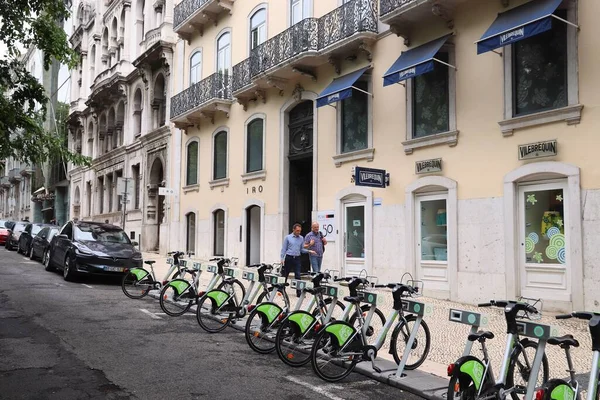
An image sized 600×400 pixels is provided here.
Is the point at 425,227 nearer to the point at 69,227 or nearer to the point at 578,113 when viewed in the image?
the point at 578,113

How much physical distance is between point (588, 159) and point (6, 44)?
10.7 meters

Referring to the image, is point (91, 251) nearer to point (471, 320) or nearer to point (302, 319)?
point (302, 319)

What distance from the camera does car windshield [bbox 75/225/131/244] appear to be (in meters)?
15.6

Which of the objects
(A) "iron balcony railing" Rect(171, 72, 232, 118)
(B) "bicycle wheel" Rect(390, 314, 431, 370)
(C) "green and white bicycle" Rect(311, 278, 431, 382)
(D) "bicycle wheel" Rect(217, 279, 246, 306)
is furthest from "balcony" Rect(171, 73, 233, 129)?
(B) "bicycle wheel" Rect(390, 314, 431, 370)

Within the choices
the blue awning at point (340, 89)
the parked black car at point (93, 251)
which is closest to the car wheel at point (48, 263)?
the parked black car at point (93, 251)

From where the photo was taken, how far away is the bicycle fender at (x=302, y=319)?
6863 mm

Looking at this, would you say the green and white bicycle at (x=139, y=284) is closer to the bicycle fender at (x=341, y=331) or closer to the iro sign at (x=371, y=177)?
the iro sign at (x=371, y=177)

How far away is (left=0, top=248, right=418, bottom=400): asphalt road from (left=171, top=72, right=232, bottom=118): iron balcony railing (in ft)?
40.1

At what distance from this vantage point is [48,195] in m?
49.7

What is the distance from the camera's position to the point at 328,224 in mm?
15992

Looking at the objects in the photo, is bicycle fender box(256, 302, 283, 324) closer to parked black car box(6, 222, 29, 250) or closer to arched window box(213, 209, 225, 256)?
arched window box(213, 209, 225, 256)

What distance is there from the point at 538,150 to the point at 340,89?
5525 millimetres

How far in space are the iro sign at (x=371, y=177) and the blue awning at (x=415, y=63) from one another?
209cm

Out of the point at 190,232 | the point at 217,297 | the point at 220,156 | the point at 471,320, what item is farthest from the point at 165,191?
the point at 471,320
